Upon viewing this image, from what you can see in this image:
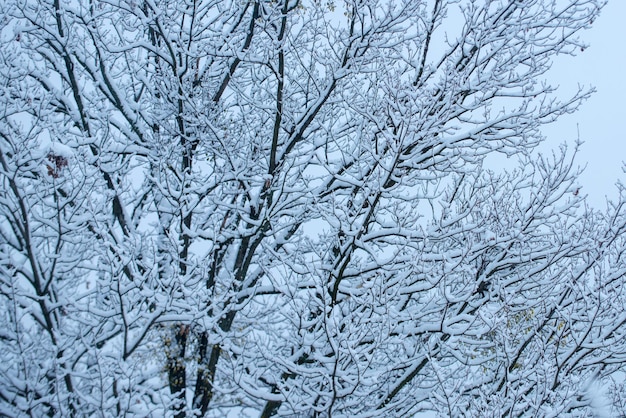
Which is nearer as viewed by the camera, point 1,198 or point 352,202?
point 1,198

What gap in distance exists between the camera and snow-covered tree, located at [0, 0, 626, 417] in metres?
5.14

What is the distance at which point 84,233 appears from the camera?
6.38 m

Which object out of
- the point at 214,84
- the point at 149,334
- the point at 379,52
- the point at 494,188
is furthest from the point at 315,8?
the point at 149,334

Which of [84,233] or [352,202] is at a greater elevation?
[352,202]

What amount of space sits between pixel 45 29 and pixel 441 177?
5.17 metres

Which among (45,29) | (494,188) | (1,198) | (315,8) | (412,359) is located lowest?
(412,359)

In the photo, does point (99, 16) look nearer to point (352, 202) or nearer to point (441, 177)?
point (352, 202)

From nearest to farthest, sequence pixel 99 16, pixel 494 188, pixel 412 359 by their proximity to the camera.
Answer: pixel 412 359, pixel 494 188, pixel 99 16

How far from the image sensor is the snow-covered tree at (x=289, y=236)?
5.14 meters

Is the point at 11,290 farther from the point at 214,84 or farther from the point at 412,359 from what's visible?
the point at 412,359

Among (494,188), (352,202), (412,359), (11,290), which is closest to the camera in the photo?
(11,290)

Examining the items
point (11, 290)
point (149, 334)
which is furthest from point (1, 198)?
point (149, 334)

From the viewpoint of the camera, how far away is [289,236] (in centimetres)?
697

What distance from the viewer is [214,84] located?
7.00 meters
